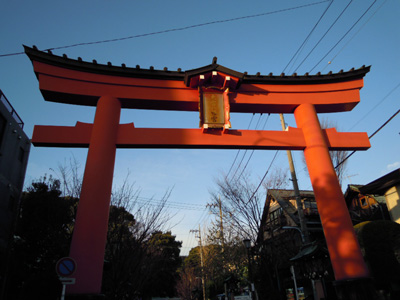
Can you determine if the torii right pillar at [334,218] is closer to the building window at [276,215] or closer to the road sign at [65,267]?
the road sign at [65,267]

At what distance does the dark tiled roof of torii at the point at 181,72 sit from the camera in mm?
8047

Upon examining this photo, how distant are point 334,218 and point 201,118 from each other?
15.5ft

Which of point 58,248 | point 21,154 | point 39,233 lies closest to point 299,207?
point 58,248

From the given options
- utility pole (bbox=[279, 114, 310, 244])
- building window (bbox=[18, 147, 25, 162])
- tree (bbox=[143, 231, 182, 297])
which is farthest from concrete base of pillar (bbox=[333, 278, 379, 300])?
tree (bbox=[143, 231, 182, 297])

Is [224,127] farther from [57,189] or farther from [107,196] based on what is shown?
[57,189]

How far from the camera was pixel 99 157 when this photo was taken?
287 inches

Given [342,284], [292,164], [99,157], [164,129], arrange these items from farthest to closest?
[292,164]
[164,129]
[99,157]
[342,284]

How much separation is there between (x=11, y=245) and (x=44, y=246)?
4.71 feet

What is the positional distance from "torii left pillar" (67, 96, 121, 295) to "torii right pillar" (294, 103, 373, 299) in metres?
5.86

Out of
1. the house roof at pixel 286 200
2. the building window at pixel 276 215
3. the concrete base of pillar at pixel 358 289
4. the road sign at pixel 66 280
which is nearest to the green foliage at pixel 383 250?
the concrete base of pillar at pixel 358 289

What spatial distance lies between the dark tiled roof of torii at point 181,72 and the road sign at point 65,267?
5.49 meters

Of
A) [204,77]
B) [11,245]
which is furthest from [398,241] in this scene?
[11,245]

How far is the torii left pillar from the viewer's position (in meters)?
6.16

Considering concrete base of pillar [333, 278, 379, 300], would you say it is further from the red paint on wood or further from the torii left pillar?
the torii left pillar
